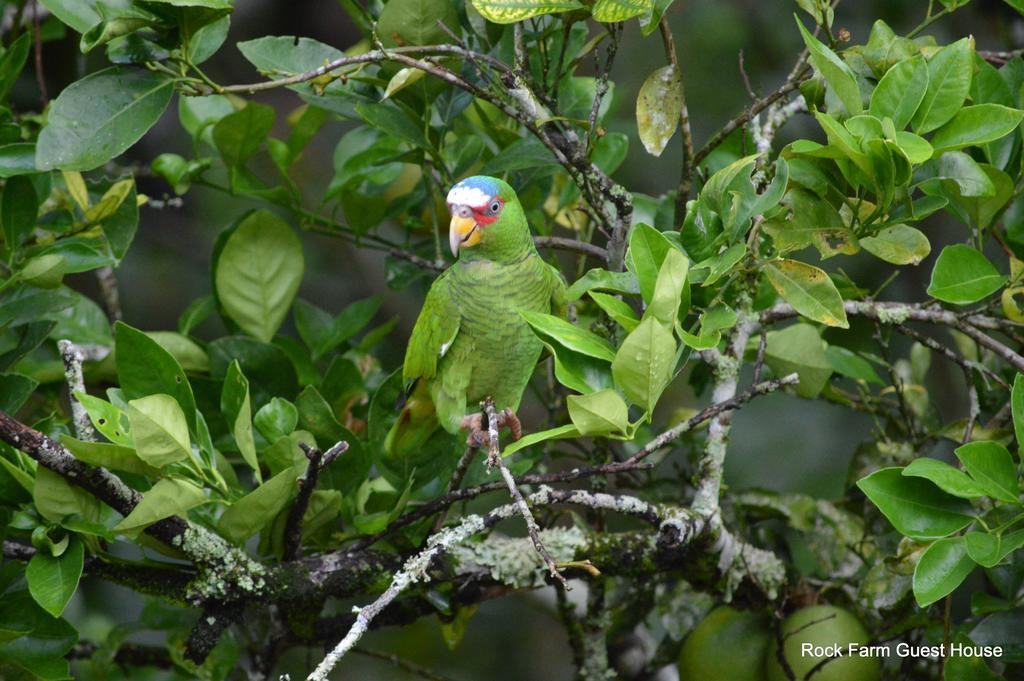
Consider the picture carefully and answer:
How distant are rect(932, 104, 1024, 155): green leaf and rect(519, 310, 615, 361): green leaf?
1.61 ft

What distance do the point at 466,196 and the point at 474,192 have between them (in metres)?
0.01

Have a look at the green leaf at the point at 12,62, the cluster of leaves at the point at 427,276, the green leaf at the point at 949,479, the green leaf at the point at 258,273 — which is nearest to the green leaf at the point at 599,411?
the cluster of leaves at the point at 427,276

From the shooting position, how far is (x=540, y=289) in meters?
1.65

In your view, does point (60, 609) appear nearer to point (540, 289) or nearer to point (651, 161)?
point (540, 289)

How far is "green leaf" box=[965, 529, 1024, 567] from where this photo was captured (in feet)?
3.52

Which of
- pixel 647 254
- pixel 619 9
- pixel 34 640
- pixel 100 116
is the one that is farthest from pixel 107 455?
pixel 619 9

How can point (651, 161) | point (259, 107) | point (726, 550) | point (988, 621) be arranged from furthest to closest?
point (651, 161) → point (259, 107) → point (726, 550) → point (988, 621)

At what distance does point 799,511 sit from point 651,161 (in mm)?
1807

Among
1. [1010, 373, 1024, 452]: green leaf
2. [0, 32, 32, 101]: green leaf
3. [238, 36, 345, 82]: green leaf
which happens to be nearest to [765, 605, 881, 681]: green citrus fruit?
[1010, 373, 1024, 452]: green leaf

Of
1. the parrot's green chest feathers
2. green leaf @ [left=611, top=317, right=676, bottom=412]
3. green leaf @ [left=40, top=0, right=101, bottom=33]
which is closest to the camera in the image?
green leaf @ [left=611, top=317, right=676, bottom=412]

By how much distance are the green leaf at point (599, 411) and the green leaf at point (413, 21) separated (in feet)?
2.08

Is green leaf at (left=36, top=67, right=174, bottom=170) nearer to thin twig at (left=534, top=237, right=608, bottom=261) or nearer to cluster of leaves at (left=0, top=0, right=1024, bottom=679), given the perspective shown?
cluster of leaves at (left=0, top=0, right=1024, bottom=679)

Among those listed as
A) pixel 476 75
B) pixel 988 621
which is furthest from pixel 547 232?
pixel 988 621

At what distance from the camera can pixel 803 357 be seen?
61.6 inches
